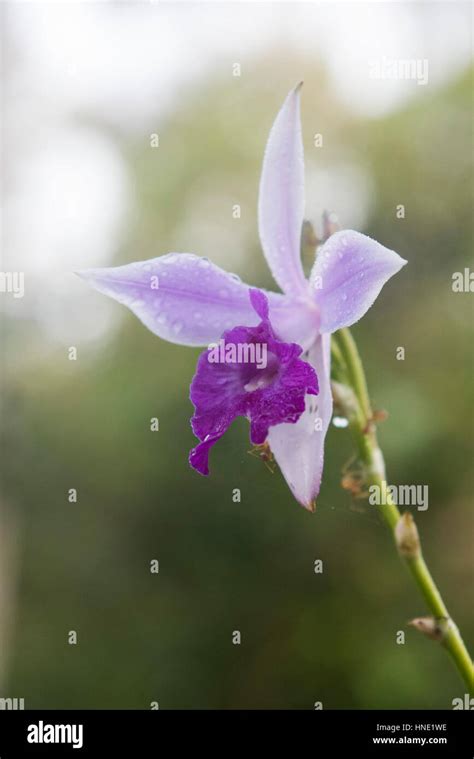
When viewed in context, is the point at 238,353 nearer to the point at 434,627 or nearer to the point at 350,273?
the point at 350,273

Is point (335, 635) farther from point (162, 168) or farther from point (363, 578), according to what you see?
point (162, 168)

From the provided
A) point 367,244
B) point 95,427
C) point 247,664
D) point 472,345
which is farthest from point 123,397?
point 367,244

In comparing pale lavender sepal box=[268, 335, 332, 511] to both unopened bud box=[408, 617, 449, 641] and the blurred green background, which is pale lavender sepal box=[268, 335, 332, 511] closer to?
unopened bud box=[408, 617, 449, 641]
